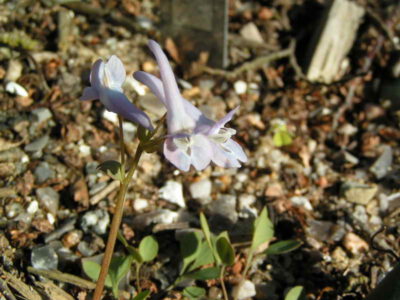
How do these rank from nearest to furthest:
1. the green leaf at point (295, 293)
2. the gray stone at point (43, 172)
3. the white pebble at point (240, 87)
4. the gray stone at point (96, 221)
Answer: the green leaf at point (295, 293), the gray stone at point (96, 221), the gray stone at point (43, 172), the white pebble at point (240, 87)

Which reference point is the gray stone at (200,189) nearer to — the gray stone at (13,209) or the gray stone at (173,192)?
the gray stone at (173,192)

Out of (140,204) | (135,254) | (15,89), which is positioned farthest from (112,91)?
(15,89)

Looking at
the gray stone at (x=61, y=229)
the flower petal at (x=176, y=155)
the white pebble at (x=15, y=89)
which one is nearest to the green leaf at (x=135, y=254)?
the gray stone at (x=61, y=229)

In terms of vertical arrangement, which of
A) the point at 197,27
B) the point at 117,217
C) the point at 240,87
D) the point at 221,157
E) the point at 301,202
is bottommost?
the point at 301,202

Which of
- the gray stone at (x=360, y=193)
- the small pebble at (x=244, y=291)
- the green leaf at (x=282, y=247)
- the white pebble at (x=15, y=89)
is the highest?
the white pebble at (x=15, y=89)

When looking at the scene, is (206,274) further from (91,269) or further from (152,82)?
(152,82)

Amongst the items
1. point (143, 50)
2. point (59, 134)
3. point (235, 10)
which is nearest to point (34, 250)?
point (59, 134)
